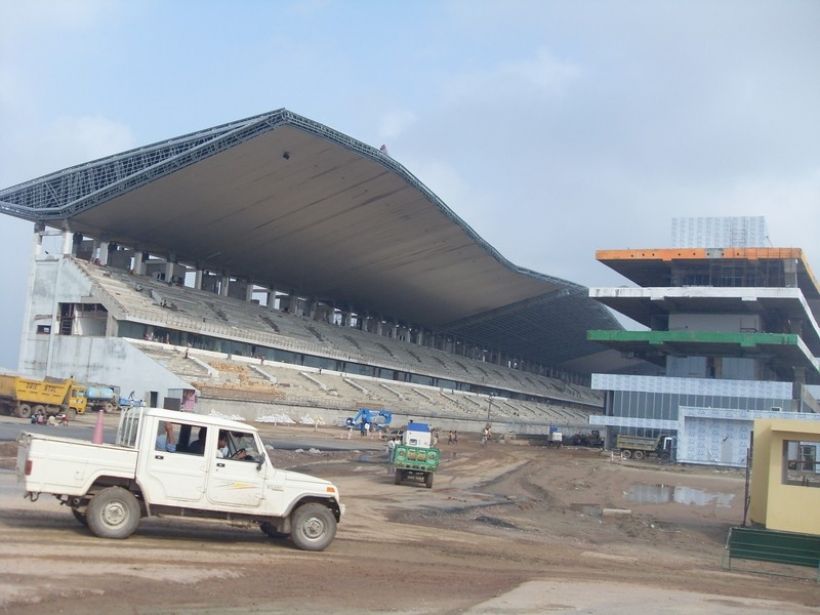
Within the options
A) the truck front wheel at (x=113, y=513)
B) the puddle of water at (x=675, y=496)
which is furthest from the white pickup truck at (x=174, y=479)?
the puddle of water at (x=675, y=496)

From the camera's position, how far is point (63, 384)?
4406 centimetres

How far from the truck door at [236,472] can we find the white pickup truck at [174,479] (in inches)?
0.6

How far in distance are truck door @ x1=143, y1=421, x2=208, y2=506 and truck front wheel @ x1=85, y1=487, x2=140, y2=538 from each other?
309 millimetres

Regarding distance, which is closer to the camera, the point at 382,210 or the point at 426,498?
the point at 426,498

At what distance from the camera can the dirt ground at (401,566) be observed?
9.83 metres

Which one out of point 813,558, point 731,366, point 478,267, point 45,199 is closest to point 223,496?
point 813,558

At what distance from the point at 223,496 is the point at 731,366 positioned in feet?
205

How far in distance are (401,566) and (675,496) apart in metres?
23.8

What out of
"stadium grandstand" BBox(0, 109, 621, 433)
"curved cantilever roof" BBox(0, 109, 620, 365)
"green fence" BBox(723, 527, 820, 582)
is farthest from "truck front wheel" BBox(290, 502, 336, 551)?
"curved cantilever roof" BBox(0, 109, 620, 365)

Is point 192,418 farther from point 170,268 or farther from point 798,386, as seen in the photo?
point 798,386

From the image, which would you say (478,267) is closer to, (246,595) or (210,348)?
(210,348)

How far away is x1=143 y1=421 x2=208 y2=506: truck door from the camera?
12.6 m

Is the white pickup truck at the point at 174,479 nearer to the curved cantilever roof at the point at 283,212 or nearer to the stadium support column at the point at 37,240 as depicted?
the curved cantilever roof at the point at 283,212

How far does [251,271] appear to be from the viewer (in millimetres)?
74000
